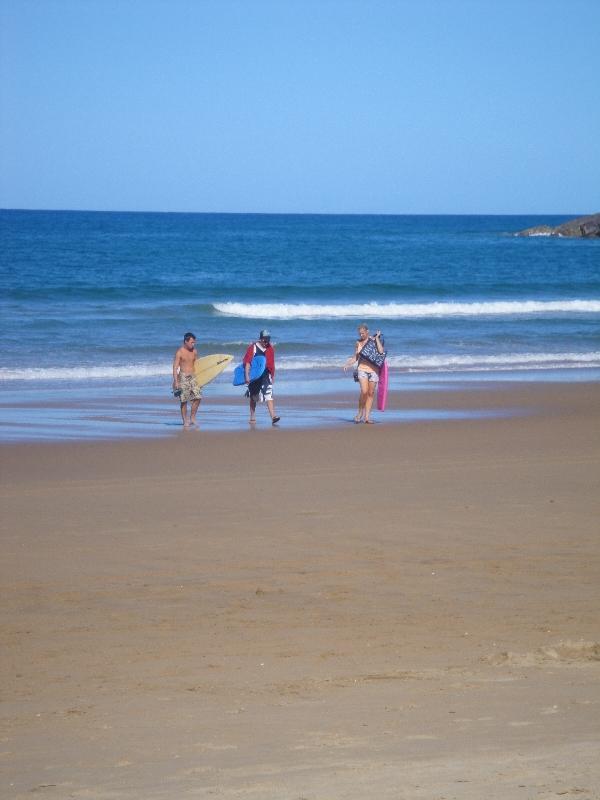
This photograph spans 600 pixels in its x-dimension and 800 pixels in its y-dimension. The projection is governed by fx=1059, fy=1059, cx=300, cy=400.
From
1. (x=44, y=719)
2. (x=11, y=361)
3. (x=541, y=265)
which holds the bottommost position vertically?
(x=44, y=719)

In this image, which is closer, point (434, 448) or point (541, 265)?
point (434, 448)

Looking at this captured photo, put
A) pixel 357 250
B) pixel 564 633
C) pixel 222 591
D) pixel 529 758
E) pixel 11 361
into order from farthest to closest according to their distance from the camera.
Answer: pixel 357 250 < pixel 11 361 < pixel 222 591 < pixel 564 633 < pixel 529 758

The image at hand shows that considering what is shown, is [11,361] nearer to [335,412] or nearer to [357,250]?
[335,412]

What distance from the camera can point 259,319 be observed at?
3033 centimetres

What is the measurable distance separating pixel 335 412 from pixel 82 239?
63581mm

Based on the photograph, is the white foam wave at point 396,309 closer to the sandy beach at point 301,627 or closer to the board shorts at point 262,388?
the board shorts at point 262,388

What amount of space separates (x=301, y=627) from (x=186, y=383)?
26.8 ft

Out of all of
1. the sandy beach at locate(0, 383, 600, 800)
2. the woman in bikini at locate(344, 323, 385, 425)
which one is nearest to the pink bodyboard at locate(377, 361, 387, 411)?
the woman in bikini at locate(344, 323, 385, 425)

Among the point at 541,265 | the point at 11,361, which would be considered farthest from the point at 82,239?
the point at 11,361

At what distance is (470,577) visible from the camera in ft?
22.1

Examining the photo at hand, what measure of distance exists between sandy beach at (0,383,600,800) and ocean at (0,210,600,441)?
4.41 meters

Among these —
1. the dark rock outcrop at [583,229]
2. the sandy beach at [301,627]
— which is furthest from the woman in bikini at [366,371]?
the dark rock outcrop at [583,229]

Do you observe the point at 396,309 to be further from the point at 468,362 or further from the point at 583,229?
the point at 583,229

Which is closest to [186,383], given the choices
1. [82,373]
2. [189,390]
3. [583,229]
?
[189,390]
